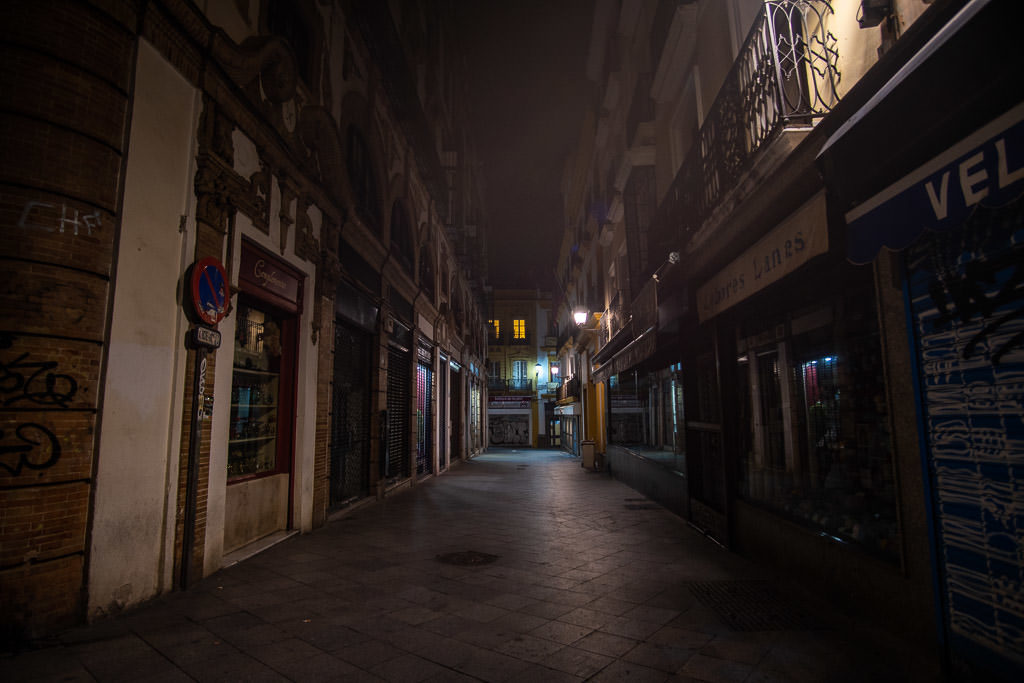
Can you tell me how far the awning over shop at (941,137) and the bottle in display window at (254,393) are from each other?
6.56 m

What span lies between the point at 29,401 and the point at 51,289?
846 millimetres

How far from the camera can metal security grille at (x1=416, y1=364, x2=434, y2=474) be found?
15.4m

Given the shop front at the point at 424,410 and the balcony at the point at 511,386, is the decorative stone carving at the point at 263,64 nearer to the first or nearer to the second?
the shop front at the point at 424,410

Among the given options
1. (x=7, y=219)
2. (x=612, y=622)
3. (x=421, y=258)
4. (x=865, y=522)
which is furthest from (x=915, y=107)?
(x=421, y=258)

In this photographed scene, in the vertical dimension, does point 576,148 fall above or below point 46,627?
above

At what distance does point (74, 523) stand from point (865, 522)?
20.6 feet

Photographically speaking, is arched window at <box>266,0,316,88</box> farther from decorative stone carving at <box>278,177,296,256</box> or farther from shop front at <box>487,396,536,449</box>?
shop front at <box>487,396,536,449</box>

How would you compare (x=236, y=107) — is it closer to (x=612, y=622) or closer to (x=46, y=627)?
(x=46, y=627)

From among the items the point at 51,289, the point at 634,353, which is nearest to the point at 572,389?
the point at 634,353

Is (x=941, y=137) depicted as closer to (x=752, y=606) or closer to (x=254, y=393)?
(x=752, y=606)

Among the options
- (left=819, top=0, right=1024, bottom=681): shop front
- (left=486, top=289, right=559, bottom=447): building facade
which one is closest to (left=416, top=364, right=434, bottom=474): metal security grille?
(left=819, top=0, right=1024, bottom=681): shop front

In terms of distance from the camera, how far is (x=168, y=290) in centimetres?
480

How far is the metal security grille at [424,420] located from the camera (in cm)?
1536

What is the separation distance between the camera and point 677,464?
9.62 meters
